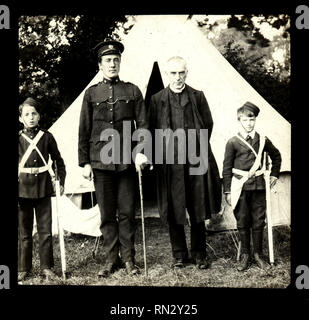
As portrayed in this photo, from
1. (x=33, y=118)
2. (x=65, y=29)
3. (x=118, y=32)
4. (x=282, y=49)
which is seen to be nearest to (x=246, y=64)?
(x=282, y=49)

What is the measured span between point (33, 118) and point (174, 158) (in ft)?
4.14

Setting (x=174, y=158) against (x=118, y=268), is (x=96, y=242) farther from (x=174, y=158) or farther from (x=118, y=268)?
(x=174, y=158)

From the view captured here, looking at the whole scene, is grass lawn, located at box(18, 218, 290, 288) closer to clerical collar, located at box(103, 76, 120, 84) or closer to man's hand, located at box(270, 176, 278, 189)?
man's hand, located at box(270, 176, 278, 189)

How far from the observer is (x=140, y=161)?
436 centimetres

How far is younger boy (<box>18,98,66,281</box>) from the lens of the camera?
4.50m

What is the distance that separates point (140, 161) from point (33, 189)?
95 centimetres

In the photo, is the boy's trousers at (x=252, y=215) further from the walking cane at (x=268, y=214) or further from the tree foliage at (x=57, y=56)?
the tree foliage at (x=57, y=56)

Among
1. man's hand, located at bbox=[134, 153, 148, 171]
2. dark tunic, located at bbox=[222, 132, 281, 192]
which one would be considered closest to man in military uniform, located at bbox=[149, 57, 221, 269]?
dark tunic, located at bbox=[222, 132, 281, 192]

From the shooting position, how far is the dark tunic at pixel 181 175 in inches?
177

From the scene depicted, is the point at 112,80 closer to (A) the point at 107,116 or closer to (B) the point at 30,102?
(A) the point at 107,116

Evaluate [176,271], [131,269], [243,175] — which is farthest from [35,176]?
[243,175]

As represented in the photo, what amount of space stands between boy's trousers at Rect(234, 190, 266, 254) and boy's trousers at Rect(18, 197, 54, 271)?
164 centimetres

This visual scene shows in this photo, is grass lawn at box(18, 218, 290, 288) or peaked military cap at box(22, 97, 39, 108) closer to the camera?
grass lawn at box(18, 218, 290, 288)

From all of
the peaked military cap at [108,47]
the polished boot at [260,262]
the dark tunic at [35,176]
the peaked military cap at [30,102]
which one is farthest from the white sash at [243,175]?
the peaked military cap at [30,102]
